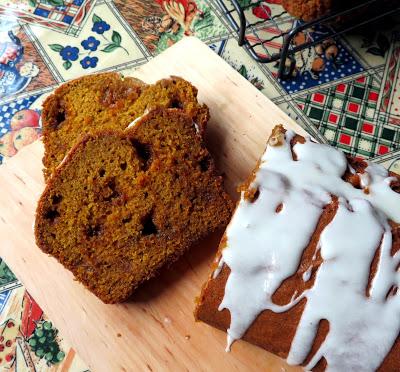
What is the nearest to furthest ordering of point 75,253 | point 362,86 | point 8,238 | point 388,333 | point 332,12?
point 388,333 → point 75,253 → point 8,238 → point 332,12 → point 362,86

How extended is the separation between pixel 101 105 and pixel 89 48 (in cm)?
70

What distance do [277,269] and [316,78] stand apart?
1.30 m

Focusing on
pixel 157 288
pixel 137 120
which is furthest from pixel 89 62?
pixel 157 288

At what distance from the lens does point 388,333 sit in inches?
63.2

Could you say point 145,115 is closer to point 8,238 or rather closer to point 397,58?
point 8,238

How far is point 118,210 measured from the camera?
1951 mm

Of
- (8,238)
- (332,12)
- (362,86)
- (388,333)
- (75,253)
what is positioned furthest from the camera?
(362,86)

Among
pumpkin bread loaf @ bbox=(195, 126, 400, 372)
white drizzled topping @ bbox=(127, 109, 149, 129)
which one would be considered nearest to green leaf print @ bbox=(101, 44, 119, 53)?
white drizzled topping @ bbox=(127, 109, 149, 129)

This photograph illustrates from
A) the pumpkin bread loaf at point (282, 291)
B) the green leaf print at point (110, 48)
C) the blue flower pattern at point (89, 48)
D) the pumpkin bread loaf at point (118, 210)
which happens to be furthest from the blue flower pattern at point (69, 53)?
the pumpkin bread loaf at point (282, 291)

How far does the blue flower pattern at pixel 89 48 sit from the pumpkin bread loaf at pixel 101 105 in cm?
53

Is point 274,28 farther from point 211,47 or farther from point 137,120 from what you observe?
point 137,120

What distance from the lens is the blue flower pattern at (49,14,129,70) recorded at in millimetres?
2697

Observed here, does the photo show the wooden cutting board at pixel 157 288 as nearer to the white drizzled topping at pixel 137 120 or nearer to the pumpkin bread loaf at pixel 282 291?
the pumpkin bread loaf at pixel 282 291

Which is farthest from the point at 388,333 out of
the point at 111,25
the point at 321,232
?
the point at 111,25
